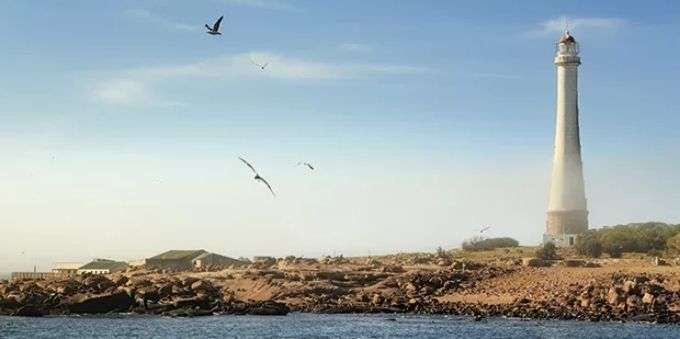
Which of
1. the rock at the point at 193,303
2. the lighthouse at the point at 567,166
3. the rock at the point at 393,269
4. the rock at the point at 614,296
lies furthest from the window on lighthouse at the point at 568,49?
the rock at the point at 193,303

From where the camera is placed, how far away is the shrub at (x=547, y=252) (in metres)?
90.6

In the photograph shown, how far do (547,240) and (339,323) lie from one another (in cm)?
4384

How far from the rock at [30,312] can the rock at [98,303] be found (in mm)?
1723

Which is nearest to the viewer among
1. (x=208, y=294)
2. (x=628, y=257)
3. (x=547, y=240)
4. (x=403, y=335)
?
(x=403, y=335)

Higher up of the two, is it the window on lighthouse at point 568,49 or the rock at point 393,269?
the window on lighthouse at point 568,49

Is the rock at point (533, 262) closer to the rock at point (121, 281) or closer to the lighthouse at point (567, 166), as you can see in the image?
the lighthouse at point (567, 166)

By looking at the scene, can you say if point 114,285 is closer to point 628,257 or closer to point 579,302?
point 579,302

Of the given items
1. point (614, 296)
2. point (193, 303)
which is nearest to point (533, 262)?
point (614, 296)

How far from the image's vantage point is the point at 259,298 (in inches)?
2995

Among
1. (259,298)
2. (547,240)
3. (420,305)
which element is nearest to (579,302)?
(420,305)

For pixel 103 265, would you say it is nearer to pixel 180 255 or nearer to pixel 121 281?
pixel 180 255

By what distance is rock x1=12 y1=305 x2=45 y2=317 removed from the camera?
218 feet

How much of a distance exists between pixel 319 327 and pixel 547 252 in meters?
40.2

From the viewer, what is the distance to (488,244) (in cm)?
10838
